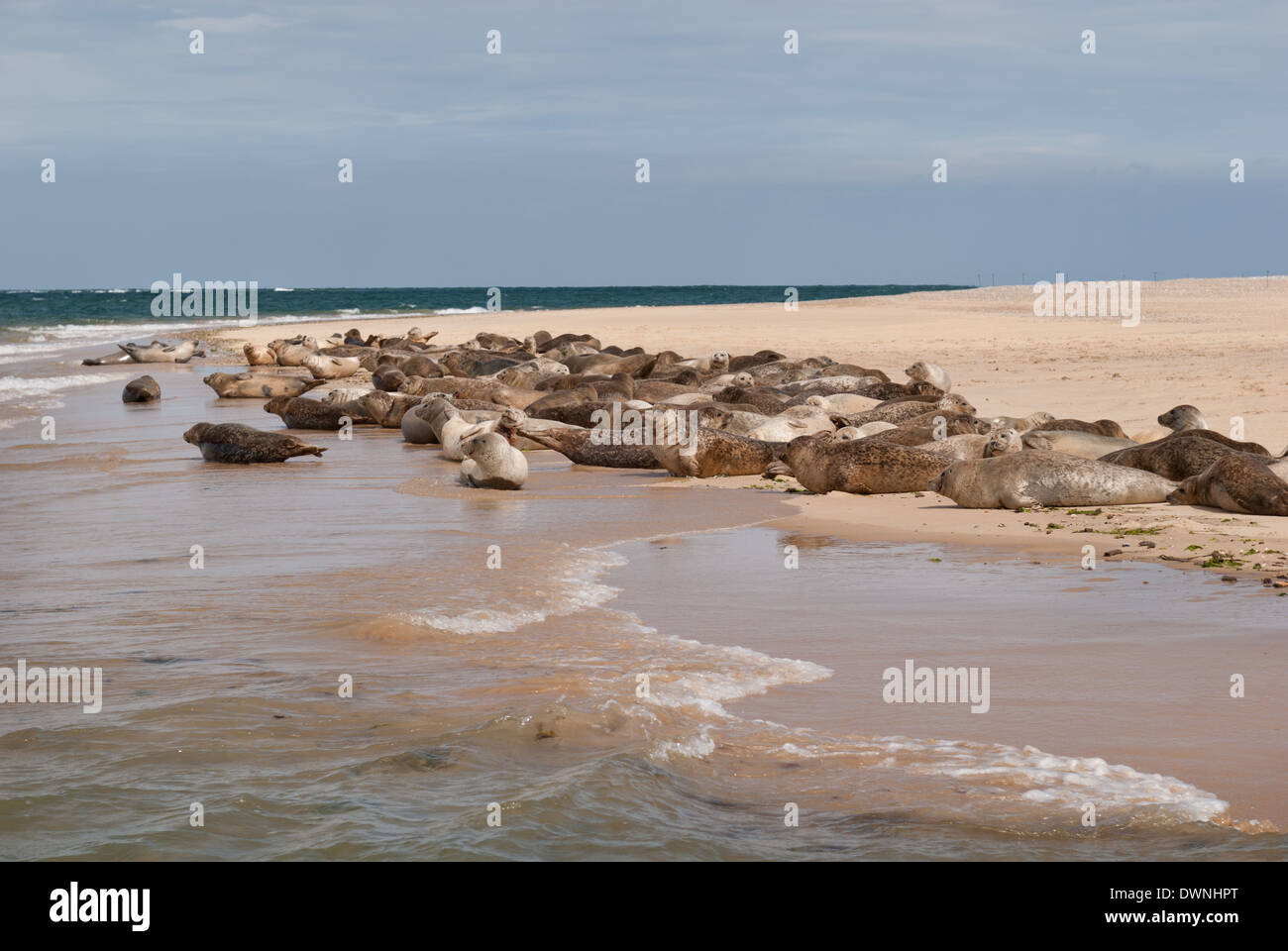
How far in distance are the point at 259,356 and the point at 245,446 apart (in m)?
17.8

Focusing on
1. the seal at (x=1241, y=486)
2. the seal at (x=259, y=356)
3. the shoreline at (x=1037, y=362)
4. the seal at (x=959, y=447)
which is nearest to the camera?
the shoreline at (x=1037, y=362)

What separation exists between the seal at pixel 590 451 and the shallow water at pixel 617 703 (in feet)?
12.2

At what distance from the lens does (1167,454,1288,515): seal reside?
788 cm

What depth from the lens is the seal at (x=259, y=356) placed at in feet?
95.0

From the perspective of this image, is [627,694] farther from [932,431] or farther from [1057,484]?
[932,431]

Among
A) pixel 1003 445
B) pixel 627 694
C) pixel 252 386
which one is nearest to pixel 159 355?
pixel 252 386

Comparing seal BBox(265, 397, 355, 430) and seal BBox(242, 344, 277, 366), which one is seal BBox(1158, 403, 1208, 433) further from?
seal BBox(242, 344, 277, 366)

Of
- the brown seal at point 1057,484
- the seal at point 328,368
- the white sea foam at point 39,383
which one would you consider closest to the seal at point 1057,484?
the brown seal at point 1057,484

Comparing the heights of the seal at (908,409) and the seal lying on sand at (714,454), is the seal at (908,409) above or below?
above

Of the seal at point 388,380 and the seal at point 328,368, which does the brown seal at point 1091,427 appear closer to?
the seal at point 388,380

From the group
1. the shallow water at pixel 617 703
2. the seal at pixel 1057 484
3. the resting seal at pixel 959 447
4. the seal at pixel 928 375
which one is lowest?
the shallow water at pixel 617 703

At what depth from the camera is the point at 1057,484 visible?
28.8ft

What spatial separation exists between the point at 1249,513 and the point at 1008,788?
5.31 metres
